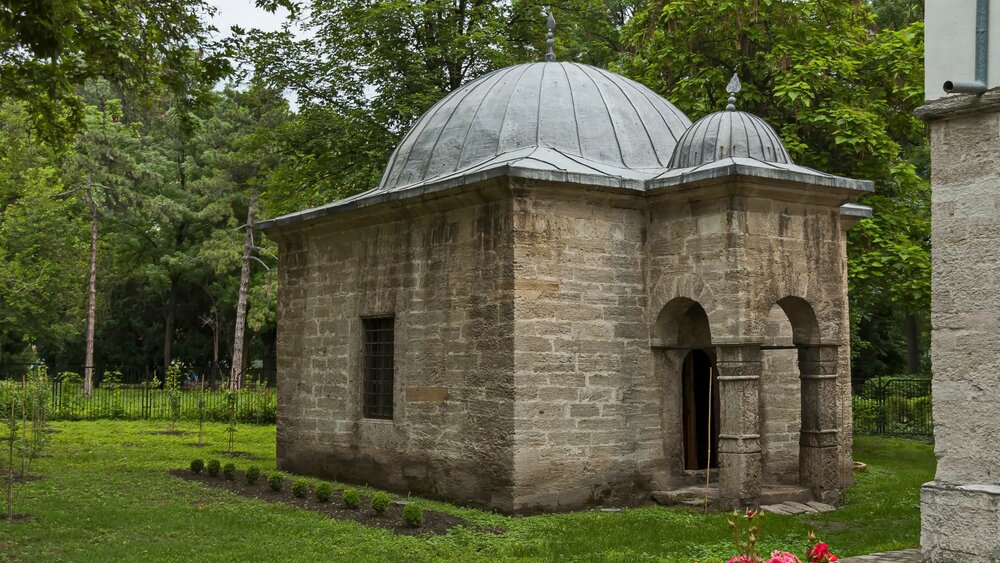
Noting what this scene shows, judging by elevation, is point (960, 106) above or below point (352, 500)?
above

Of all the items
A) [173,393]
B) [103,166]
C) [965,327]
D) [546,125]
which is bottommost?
[173,393]

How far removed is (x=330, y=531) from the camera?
34.0 feet

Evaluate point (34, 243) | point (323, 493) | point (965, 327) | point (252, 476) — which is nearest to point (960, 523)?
point (965, 327)

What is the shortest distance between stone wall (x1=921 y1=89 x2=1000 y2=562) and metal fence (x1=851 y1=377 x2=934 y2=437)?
16.6 meters

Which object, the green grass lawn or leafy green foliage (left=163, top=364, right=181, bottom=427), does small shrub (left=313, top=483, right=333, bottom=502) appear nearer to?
the green grass lawn

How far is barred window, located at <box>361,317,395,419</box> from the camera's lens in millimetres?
13750

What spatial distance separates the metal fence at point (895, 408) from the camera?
75.7 ft

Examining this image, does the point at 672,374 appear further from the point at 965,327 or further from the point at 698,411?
the point at 965,327

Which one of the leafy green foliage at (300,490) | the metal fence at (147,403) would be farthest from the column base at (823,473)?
the metal fence at (147,403)

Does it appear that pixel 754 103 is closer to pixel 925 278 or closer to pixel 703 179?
pixel 925 278

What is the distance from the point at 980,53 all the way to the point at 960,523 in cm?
304

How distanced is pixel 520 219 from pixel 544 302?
97cm

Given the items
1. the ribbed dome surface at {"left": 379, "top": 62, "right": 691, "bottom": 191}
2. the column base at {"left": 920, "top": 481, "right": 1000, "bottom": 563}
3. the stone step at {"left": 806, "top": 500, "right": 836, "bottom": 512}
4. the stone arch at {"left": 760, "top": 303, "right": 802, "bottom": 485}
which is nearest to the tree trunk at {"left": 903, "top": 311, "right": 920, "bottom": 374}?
the stone arch at {"left": 760, "top": 303, "right": 802, "bottom": 485}

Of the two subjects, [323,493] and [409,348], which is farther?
[409,348]
